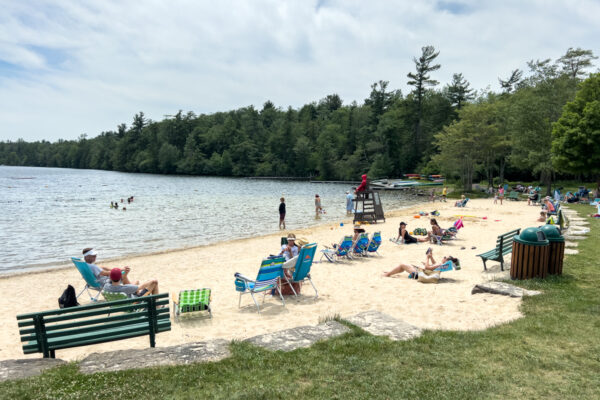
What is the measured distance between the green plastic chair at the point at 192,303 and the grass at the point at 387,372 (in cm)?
241

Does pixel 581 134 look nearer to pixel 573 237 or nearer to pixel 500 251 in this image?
pixel 573 237

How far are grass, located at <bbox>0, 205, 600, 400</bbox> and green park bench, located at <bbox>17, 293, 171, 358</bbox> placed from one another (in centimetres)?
54

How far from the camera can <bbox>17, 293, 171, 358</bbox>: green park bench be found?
474 centimetres

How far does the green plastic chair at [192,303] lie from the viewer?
275 inches

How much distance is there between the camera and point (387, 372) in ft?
13.4

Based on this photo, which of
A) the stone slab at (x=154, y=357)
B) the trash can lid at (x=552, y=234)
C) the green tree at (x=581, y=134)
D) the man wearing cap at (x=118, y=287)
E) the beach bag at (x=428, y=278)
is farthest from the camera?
the green tree at (x=581, y=134)

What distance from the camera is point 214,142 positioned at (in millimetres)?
115688

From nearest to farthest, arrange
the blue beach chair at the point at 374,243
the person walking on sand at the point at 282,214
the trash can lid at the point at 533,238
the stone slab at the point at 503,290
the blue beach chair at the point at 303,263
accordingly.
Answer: the stone slab at the point at 503,290 → the trash can lid at the point at 533,238 → the blue beach chair at the point at 303,263 → the blue beach chair at the point at 374,243 → the person walking on sand at the point at 282,214

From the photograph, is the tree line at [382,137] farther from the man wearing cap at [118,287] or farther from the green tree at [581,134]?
the man wearing cap at [118,287]

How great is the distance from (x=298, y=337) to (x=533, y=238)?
538 cm

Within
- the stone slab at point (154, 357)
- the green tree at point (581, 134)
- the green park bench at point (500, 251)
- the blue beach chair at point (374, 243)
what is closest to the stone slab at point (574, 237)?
the green park bench at point (500, 251)

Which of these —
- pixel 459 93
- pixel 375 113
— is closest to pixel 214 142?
pixel 375 113

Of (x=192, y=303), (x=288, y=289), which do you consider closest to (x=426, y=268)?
(x=288, y=289)

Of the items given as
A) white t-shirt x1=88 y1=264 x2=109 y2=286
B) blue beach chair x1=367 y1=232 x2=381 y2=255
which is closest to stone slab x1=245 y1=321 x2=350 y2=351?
white t-shirt x1=88 y1=264 x2=109 y2=286
